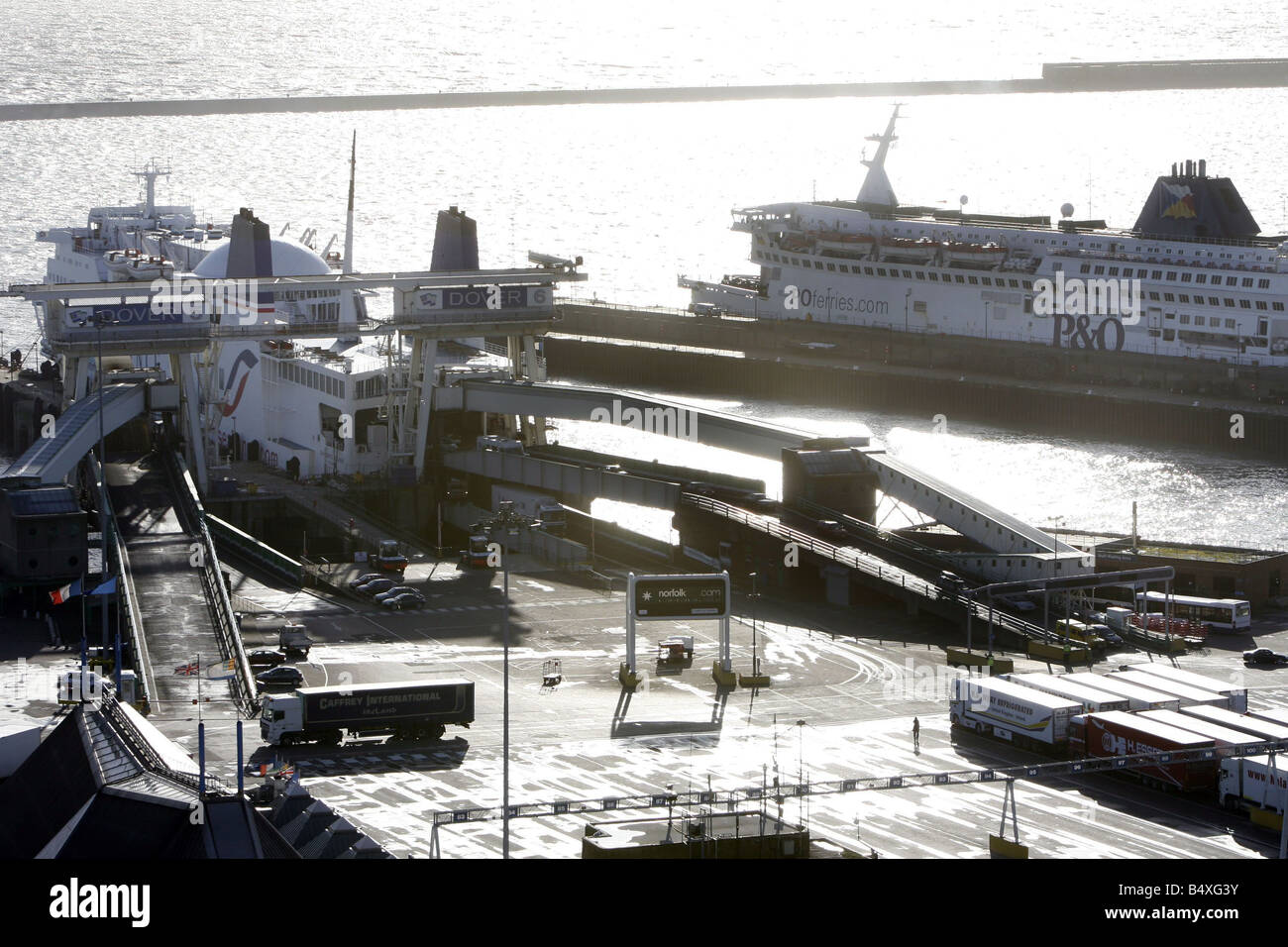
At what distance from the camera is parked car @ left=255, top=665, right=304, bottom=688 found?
50.9m

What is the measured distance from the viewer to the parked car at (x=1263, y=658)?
55.6m

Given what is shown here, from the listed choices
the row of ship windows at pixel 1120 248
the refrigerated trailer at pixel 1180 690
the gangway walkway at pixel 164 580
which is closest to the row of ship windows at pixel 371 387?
the gangway walkway at pixel 164 580

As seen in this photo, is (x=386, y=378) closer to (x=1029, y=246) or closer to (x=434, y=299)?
(x=434, y=299)

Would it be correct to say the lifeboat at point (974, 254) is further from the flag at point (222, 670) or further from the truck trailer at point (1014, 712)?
the flag at point (222, 670)

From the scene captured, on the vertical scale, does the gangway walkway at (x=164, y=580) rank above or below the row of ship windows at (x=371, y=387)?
below

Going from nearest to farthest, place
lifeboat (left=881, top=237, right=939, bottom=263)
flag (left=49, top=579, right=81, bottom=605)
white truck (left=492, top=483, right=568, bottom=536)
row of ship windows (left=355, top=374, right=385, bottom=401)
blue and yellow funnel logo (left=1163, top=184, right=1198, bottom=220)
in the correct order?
flag (left=49, top=579, right=81, bottom=605), white truck (left=492, top=483, right=568, bottom=536), row of ship windows (left=355, top=374, right=385, bottom=401), blue and yellow funnel logo (left=1163, top=184, right=1198, bottom=220), lifeboat (left=881, top=237, right=939, bottom=263)

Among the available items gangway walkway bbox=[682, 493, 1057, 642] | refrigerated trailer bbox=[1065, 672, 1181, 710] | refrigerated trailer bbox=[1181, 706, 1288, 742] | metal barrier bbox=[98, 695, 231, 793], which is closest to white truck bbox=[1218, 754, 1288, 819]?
refrigerated trailer bbox=[1181, 706, 1288, 742]

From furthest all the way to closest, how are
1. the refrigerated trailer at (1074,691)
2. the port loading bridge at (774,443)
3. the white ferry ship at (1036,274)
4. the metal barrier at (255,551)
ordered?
the white ferry ship at (1036,274) < the metal barrier at (255,551) < the port loading bridge at (774,443) < the refrigerated trailer at (1074,691)

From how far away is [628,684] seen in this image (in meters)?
52.3

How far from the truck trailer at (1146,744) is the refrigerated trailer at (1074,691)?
664mm

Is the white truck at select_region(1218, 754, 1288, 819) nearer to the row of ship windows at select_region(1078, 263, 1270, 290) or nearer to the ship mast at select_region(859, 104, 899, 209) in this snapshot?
the row of ship windows at select_region(1078, 263, 1270, 290)

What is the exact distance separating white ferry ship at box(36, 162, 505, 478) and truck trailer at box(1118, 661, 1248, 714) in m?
38.1

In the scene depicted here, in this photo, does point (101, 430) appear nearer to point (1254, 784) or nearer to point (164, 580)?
point (164, 580)
